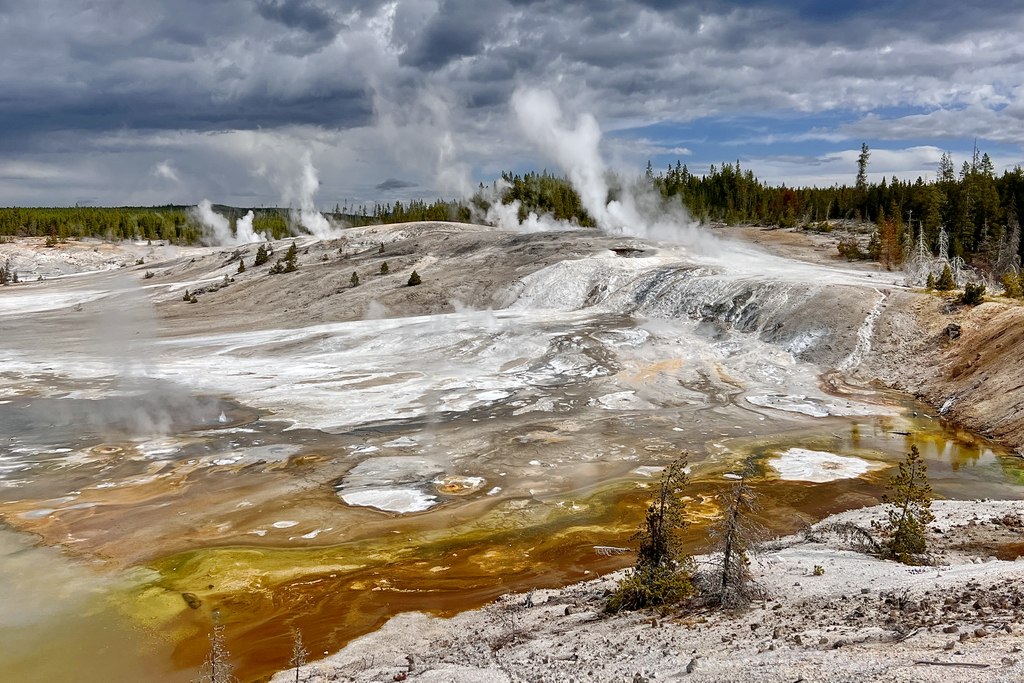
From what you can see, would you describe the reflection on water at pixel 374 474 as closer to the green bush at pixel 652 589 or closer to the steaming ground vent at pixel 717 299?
the steaming ground vent at pixel 717 299

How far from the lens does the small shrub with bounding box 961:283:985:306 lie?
28.6 metres

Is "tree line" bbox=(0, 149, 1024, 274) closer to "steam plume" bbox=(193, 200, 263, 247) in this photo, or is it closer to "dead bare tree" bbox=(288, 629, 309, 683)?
"steam plume" bbox=(193, 200, 263, 247)

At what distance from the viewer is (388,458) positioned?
1900 cm

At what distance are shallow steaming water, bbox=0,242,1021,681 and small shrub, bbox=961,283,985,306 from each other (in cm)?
364

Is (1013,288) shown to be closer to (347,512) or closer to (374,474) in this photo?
(374,474)

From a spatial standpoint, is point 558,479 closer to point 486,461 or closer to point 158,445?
point 486,461

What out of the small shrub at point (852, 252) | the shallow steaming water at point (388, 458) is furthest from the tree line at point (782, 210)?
the shallow steaming water at point (388, 458)

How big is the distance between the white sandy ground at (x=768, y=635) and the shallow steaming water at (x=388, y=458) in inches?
44.3

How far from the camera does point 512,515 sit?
50.7 feet

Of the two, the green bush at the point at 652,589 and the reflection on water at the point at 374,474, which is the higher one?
the green bush at the point at 652,589

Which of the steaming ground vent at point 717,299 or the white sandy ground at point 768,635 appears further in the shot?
the steaming ground vent at point 717,299

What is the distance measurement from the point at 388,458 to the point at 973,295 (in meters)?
24.8

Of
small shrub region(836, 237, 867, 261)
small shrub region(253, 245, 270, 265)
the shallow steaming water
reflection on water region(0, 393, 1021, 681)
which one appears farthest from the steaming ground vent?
small shrub region(253, 245, 270, 265)

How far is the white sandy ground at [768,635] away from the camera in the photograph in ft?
22.7
